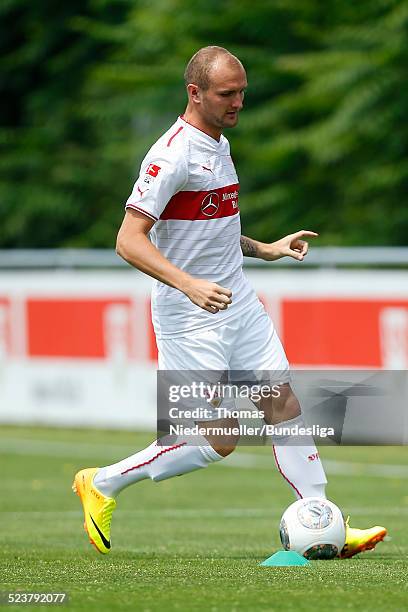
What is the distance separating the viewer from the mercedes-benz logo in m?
7.18

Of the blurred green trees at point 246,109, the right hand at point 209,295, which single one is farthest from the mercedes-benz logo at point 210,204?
the blurred green trees at point 246,109

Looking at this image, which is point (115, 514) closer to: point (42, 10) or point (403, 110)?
point (403, 110)

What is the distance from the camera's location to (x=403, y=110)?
69.5 feet

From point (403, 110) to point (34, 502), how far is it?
35.0 feet

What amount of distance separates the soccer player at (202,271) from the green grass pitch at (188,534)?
0.42 metres

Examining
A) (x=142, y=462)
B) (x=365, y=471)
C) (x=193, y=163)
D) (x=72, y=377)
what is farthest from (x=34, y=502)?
(x=72, y=377)

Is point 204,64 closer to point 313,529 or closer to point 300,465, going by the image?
point 300,465

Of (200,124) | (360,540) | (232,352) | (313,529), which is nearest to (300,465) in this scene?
(313,529)

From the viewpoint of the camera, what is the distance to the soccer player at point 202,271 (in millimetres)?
7051

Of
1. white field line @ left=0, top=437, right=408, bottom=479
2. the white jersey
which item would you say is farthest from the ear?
white field line @ left=0, top=437, right=408, bottom=479

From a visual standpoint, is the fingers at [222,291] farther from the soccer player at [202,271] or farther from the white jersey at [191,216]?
the white jersey at [191,216]

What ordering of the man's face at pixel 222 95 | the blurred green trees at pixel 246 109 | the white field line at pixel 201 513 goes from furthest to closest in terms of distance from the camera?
the blurred green trees at pixel 246 109, the white field line at pixel 201 513, the man's face at pixel 222 95

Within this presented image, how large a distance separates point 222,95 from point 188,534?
3497mm

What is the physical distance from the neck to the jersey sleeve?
228 mm
